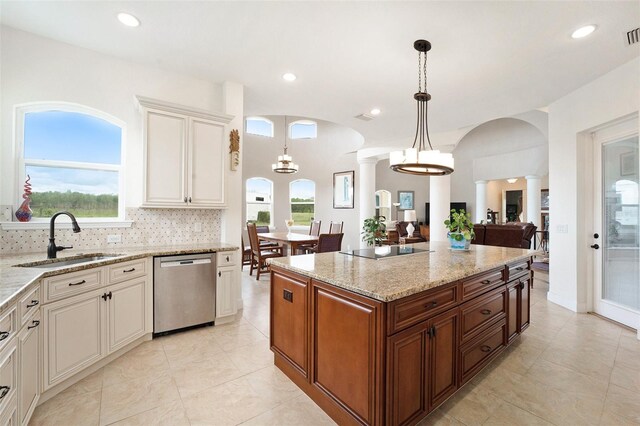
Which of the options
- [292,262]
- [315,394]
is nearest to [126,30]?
[292,262]

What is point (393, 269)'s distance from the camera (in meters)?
1.97

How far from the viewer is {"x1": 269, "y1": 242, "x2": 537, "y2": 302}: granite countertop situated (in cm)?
151

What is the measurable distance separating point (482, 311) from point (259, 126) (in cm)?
716

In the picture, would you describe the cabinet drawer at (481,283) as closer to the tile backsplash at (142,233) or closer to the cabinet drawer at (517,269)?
the cabinet drawer at (517,269)

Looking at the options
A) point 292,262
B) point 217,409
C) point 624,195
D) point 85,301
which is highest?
point 624,195

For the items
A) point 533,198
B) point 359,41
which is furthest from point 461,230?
point 533,198

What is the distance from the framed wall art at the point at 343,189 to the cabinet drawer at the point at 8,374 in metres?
7.22

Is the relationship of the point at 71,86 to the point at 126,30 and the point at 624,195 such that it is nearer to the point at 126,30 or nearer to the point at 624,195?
the point at 126,30

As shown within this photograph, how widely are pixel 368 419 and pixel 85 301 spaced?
2.16 metres

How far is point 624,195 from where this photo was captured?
10.9 ft

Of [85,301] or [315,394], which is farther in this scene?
[85,301]

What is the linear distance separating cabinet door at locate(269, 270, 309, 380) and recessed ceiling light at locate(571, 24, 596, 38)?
3146mm

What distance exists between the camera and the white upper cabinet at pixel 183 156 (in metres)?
2.92

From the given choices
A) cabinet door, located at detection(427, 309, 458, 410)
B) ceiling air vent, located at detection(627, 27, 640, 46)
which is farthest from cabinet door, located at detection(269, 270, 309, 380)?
ceiling air vent, located at detection(627, 27, 640, 46)
